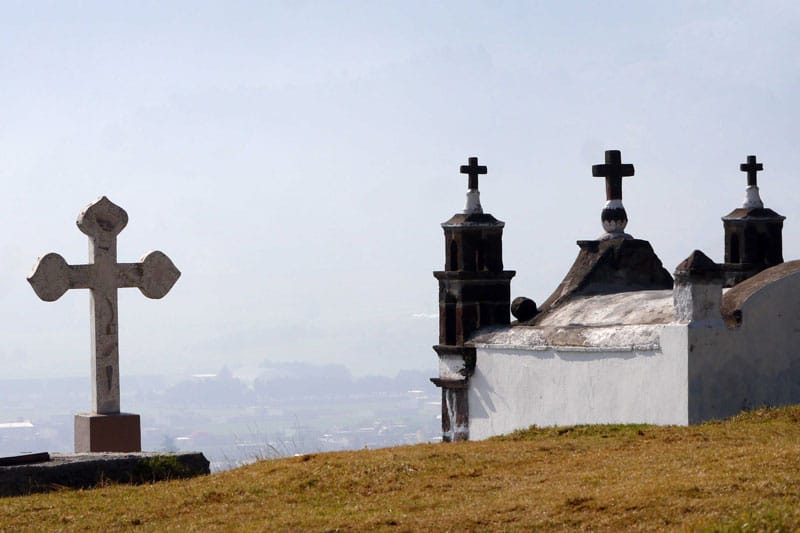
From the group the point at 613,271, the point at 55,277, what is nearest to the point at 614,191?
the point at 613,271

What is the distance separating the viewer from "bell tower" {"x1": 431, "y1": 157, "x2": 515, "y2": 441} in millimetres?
26109

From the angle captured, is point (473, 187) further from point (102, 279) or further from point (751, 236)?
point (102, 279)

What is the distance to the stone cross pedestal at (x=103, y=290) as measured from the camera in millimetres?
16750

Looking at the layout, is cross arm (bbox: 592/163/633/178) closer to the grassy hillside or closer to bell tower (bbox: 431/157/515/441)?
bell tower (bbox: 431/157/515/441)

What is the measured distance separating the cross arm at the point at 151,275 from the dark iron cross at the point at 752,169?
46.7 ft

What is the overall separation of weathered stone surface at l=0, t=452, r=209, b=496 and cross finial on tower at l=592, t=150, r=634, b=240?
14077 mm

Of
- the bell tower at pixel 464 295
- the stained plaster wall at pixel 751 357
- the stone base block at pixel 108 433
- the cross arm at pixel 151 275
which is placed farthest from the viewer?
the bell tower at pixel 464 295

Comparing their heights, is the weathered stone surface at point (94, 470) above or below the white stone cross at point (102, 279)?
below

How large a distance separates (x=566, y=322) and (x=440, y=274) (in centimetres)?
338

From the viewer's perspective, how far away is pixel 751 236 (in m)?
27.8

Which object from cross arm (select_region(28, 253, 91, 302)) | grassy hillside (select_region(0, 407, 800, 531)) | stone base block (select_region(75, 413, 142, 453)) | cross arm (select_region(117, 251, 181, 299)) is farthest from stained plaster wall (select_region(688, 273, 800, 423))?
cross arm (select_region(28, 253, 91, 302))

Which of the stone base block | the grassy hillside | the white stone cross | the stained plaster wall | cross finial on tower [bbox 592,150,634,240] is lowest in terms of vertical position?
the grassy hillside

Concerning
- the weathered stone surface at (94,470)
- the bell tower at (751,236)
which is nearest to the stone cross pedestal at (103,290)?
the weathered stone surface at (94,470)

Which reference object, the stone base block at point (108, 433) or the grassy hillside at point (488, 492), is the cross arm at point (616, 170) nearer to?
the grassy hillside at point (488, 492)
